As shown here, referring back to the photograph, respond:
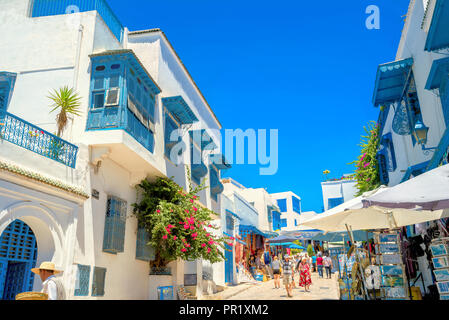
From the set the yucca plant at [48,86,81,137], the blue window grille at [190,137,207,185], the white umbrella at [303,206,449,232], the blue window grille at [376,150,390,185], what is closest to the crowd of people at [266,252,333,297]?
the white umbrella at [303,206,449,232]

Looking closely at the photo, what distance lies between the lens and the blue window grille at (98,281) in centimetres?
948

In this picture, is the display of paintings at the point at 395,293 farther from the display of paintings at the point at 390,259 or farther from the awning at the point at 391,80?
the awning at the point at 391,80

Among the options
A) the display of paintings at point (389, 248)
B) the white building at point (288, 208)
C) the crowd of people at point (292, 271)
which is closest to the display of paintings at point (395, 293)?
the display of paintings at point (389, 248)

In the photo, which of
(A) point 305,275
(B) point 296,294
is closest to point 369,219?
(B) point 296,294

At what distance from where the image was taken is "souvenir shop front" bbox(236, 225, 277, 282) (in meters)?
25.0

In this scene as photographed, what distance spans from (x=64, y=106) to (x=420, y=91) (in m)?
10.6

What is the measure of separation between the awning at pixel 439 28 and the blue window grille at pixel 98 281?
10044 mm

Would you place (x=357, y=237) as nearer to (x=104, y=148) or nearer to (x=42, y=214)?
(x=104, y=148)

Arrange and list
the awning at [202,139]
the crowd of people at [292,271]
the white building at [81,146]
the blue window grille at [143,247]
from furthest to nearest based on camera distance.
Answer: the awning at [202,139], the crowd of people at [292,271], the blue window grille at [143,247], the white building at [81,146]

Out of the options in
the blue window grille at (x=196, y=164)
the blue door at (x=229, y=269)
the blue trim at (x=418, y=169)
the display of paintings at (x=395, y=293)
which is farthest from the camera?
the blue door at (x=229, y=269)

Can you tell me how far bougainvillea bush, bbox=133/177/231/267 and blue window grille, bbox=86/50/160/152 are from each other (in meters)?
2.00

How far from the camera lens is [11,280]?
9477 millimetres

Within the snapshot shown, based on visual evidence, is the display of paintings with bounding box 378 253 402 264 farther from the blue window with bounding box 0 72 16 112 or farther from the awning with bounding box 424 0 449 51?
the blue window with bounding box 0 72 16 112

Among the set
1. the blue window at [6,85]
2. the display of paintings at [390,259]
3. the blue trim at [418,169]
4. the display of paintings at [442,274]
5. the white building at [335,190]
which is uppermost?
the white building at [335,190]
